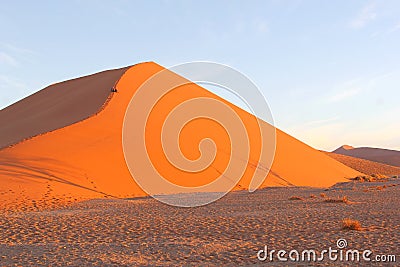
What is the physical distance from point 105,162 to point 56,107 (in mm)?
15779

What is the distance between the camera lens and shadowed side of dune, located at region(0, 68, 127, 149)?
1236 inches

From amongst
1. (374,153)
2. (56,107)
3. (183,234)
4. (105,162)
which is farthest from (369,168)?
(374,153)

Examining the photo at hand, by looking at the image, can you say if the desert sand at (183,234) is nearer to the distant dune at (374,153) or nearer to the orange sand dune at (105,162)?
the orange sand dune at (105,162)

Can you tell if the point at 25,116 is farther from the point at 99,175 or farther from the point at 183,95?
the point at 99,175

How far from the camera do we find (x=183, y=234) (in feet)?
32.2

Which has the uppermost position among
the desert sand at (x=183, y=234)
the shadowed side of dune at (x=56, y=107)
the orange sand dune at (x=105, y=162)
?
the shadowed side of dune at (x=56, y=107)

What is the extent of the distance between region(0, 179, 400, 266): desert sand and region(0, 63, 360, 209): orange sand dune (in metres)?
5.40

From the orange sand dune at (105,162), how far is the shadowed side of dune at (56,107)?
0.48 metres

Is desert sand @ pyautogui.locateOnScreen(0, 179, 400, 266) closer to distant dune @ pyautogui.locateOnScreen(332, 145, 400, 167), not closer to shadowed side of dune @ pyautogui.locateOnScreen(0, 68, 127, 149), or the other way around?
shadowed side of dune @ pyautogui.locateOnScreen(0, 68, 127, 149)

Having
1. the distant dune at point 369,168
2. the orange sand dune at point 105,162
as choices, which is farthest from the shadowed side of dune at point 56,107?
the distant dune at point 369,168

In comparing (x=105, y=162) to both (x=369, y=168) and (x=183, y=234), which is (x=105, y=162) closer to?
(x=183, y=234)

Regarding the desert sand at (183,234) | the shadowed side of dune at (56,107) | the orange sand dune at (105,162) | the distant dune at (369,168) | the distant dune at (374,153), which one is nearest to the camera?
the desert sand at (183,234)

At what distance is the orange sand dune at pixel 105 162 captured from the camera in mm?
19814

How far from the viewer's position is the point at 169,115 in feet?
113
